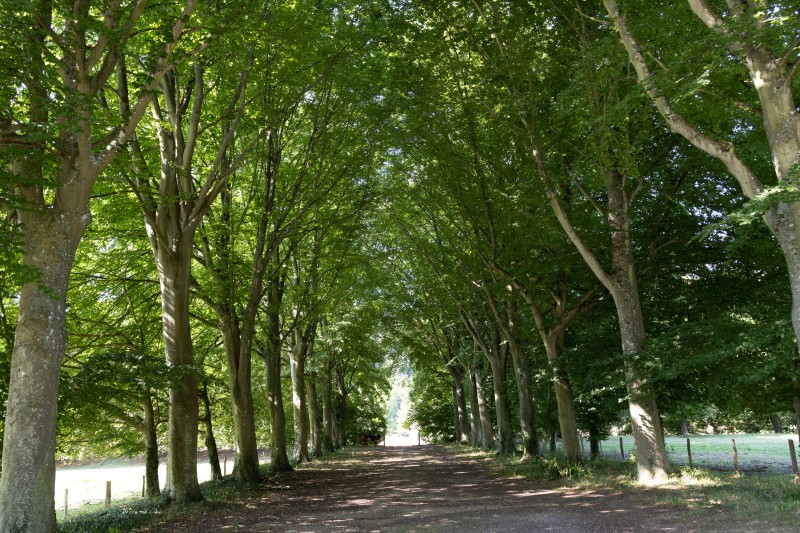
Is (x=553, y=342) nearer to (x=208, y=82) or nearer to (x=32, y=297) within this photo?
(x=208, y=82)

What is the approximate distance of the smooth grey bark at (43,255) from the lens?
7379mm

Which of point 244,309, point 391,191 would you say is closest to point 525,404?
point 391,191

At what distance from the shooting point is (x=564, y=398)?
17.7 meters

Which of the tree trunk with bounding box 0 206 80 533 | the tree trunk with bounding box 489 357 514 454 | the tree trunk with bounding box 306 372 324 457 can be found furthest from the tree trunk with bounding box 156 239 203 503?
the tree trunk with bounding box 306 372 324 457

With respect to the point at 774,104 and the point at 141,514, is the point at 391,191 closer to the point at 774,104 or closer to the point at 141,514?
the point at 141,514

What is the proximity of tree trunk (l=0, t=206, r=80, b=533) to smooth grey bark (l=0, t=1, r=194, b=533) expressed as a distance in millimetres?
12

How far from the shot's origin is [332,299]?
77.8 ft

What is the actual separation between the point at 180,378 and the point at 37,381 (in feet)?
13.9

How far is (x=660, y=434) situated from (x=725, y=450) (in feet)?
65.6

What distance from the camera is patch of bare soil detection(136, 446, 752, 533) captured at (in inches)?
357

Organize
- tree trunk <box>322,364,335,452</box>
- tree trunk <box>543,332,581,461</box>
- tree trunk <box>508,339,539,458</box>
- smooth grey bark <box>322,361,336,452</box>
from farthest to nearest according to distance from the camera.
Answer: tree trunk <box>322,364,335,452</box>, smooth grey bark <box>322,361,336,452</box>, tree trunk <box>508,339,539,458</box>, tree trunk <box>543,332,581,461</box>

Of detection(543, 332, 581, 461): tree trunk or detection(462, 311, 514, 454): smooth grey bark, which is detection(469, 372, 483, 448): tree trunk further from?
detection(543, 332, 581, 461): tree trunk

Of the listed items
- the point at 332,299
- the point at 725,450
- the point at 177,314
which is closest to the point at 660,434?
the point at 177,314

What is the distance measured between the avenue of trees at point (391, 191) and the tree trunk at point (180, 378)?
0.19 feet
